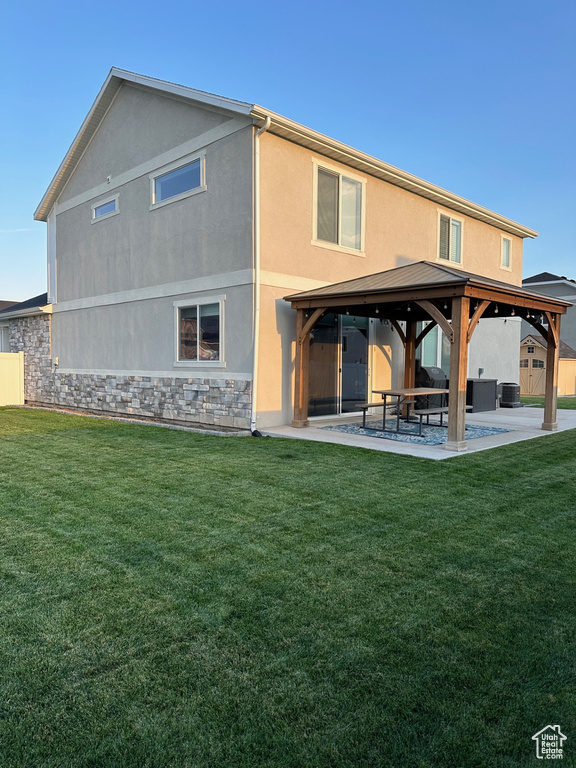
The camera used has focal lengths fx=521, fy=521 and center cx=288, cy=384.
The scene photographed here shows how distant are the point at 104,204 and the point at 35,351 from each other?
591 cm

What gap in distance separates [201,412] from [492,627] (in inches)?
341

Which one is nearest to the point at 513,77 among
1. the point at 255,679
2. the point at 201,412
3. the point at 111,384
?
the point at 201,412

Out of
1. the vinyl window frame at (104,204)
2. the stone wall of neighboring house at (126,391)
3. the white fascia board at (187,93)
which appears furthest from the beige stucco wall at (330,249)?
the vinyl window frame at (104,204)

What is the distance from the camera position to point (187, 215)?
36.5ft

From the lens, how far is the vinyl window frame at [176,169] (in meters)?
10.6

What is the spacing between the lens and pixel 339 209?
1116 cm

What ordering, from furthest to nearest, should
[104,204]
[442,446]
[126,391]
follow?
[104,204], [126,391], [442,446]

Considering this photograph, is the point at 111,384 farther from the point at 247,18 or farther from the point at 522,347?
the point at 522,347

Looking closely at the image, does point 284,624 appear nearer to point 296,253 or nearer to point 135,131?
point 296,253

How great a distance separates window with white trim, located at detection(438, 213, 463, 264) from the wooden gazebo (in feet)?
10.3

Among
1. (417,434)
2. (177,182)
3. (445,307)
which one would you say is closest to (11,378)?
(177,182)

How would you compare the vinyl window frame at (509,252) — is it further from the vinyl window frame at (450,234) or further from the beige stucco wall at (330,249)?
the vinyl window frame at (450,234)

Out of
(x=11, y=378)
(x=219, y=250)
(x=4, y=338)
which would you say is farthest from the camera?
(x=4, y=338)

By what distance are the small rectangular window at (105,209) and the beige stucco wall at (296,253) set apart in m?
5.32
